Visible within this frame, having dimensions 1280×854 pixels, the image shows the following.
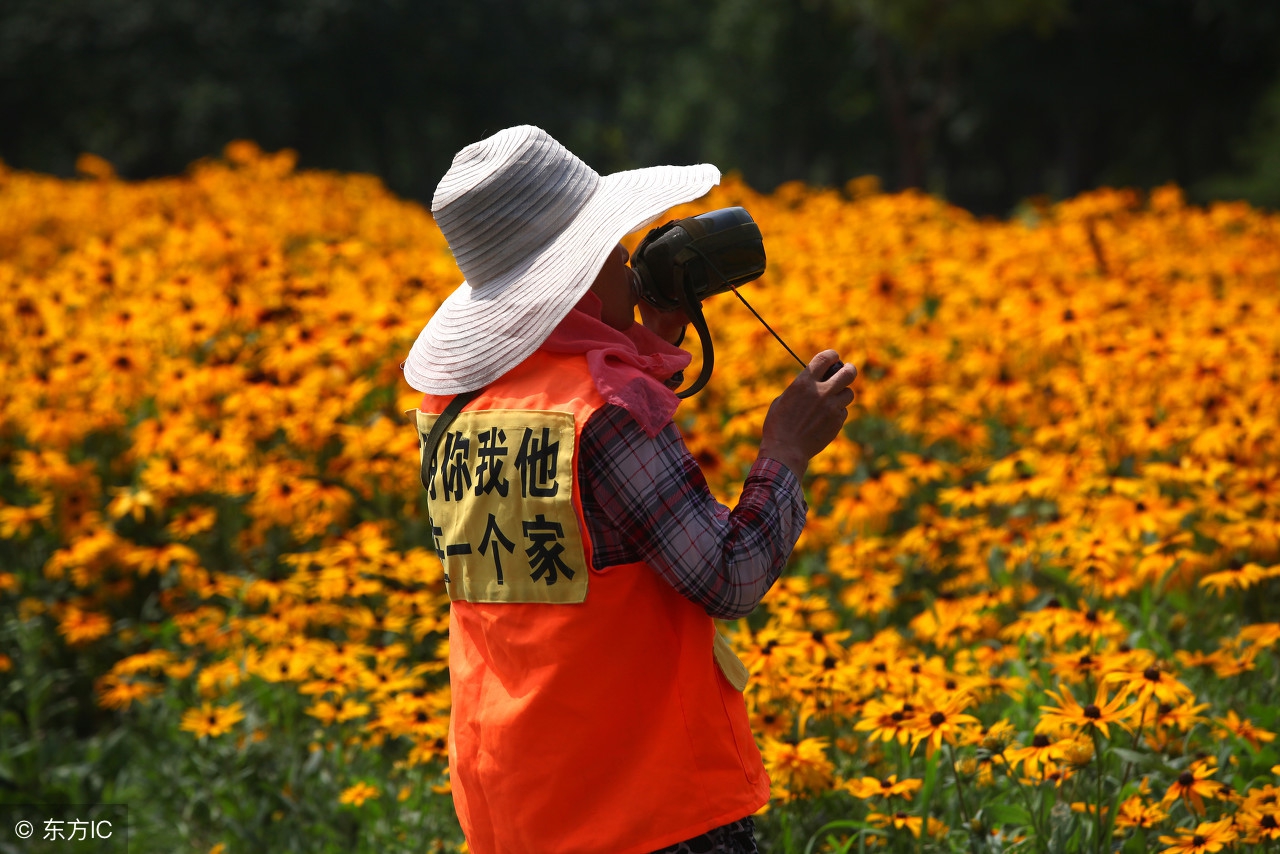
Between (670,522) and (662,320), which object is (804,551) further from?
(670,522)

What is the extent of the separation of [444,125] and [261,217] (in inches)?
843

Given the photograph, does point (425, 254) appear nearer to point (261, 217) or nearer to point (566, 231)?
point (261, 217)

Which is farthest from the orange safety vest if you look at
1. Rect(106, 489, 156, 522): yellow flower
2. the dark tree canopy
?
the dark tree canopy

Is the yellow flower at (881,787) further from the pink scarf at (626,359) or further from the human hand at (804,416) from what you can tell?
the pink scarf at (626,359)

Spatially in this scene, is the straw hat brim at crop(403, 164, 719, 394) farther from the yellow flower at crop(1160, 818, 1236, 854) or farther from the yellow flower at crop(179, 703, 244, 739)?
the yellow flower at crop(179, 703, 244, 739)

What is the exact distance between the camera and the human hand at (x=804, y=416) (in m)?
1.74

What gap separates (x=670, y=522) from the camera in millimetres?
1599

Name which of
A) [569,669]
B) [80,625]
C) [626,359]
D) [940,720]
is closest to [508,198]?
[626,359]

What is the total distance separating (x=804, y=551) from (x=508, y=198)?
2620 mm

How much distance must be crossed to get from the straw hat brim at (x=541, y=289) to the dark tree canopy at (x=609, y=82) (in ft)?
53.1

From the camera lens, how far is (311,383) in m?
4.51

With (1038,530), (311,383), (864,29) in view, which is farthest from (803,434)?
(864,29)

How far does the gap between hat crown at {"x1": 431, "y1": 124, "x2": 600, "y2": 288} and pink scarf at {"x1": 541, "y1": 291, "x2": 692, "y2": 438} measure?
0.41 feet

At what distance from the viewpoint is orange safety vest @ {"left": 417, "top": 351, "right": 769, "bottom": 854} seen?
1.62 metres
